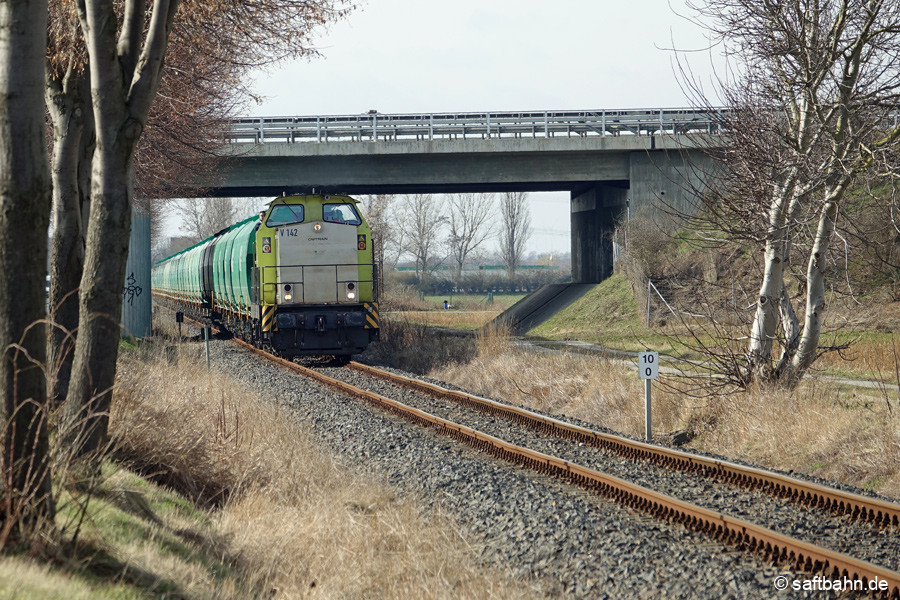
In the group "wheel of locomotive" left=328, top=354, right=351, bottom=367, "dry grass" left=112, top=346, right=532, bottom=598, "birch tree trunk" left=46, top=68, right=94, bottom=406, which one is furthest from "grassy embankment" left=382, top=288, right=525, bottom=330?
"dry grass" left=112, top=346, right=532, bottom=598

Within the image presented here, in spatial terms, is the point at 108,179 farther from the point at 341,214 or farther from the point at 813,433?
the point at 341,214

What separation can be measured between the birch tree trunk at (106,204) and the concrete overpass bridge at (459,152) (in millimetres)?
24556

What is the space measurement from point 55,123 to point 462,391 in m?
8.05

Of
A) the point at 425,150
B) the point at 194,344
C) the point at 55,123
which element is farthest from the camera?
the point at 425,150

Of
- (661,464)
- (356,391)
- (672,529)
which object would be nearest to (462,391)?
(356,391)

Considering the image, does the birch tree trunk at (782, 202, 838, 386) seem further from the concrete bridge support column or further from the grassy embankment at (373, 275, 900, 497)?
the concrete bridge support column

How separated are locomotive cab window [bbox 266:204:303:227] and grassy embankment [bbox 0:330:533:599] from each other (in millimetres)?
9693

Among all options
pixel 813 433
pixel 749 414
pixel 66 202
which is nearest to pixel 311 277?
pixel 66 202

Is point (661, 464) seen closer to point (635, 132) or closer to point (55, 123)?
point (55, 123)

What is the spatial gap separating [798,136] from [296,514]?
8887mm

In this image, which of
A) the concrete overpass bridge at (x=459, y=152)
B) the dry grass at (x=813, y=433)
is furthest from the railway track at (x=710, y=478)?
the concrete overpass bridge at (x=459, y=152)

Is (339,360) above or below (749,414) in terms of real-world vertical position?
below

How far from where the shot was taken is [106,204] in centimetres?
729

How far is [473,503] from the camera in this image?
8195 millimetres
